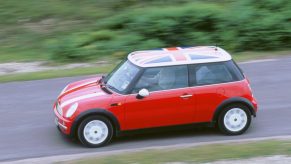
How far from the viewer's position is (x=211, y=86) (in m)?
10.5

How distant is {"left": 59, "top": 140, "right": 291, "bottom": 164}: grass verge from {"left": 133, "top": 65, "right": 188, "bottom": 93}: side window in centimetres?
133

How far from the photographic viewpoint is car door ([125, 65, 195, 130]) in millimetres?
10227

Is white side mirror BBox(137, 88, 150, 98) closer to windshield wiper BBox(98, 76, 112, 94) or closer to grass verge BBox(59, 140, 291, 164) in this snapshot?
windshield wiper BBox(98, 76, 112, 94)

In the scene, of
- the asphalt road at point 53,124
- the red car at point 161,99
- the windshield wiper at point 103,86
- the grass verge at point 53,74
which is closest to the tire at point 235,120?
the red car at point 161,99

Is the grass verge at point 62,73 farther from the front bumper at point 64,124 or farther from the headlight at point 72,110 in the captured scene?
the headlight at point 72,110

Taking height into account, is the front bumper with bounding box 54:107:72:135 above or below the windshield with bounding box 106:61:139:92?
below

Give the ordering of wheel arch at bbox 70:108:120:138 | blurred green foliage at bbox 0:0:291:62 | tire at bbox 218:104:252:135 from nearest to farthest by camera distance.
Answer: wheel arch at bbox 70:108:120:138 → tire at bbox 218:104:252:135 → blurred green foliage at bbox 0:0:291:62

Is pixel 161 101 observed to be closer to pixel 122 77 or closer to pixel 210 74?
pixel 122 77

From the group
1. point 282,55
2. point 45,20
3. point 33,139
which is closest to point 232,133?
point 33,139

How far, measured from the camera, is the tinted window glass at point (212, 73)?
10.4 meters

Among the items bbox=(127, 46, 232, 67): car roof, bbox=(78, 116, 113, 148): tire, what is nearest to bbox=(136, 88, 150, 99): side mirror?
bbox=(127, 46, 232, 67): car roof

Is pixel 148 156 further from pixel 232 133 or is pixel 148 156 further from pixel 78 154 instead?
pixel 232 133

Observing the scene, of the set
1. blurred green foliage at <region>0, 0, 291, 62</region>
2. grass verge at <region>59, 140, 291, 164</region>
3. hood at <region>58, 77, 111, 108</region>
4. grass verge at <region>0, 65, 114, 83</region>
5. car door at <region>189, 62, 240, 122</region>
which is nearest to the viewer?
grass verge at <region>59, 140, 291, 164</region>

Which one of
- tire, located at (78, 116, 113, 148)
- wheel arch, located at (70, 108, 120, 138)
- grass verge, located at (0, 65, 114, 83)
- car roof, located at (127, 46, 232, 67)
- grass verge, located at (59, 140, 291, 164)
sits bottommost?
grass verge, located at (59, 140, 291, 164)
